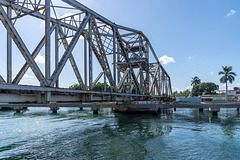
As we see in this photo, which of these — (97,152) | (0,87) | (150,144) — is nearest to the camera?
(0,87)

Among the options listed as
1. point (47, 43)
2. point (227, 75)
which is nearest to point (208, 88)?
point (227, 75)

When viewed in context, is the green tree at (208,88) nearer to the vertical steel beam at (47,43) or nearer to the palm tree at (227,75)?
the palm tree at (227,75)

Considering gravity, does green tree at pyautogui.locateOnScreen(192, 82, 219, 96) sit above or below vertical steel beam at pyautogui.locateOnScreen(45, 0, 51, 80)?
below

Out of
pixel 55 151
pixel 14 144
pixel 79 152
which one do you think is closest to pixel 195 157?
pixel 79 152

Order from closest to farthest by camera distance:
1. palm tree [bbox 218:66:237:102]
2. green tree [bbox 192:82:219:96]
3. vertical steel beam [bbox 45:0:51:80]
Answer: vertical steel beam [bbox 45:0:51:80] < palm tree [bbox 218:66:237:102] < green tree [bbox 192:82:219:96]

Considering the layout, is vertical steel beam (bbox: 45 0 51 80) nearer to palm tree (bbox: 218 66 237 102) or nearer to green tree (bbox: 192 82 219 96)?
palm tree (bbox: 218 66 237 102)

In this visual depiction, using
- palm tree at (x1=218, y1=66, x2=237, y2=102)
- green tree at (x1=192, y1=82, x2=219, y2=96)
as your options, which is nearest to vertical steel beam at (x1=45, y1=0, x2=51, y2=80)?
palm tree at (x1=218, y1=66, x2=237, y2=102)

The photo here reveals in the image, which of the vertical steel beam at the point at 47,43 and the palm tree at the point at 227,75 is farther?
the palm tree at the point at 227,75

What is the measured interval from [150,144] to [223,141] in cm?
776

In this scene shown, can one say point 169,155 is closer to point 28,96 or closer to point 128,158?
point 128,158

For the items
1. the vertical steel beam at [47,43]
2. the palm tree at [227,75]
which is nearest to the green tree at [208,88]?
the palm tree at [227,75]

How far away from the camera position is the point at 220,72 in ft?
294

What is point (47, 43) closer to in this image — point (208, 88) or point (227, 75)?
point (227, 75)

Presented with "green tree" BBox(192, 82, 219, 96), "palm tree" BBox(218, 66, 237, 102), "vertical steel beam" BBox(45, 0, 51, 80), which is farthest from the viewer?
"green tree" BBox(192, 82, 219, 96)
